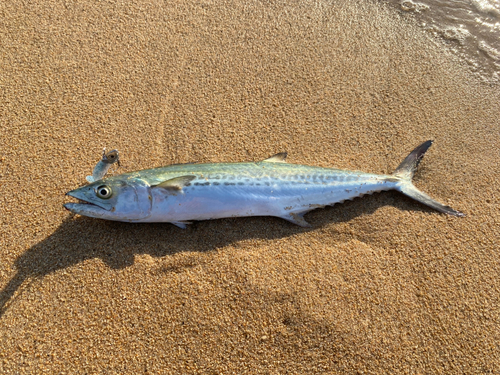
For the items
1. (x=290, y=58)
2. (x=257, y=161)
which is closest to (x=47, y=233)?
(x=257, y=161)

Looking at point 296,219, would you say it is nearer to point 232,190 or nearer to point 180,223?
point 232,190

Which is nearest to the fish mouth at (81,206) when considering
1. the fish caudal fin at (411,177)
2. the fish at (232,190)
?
the fish at (232,190)

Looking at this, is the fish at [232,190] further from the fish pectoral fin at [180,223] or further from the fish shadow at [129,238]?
the fish shadow at [129,238]

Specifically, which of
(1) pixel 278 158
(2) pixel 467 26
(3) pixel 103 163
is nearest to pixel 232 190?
(1) pixel 278 158

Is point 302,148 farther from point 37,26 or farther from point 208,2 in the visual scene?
point 37,26

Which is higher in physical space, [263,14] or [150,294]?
[263,14]

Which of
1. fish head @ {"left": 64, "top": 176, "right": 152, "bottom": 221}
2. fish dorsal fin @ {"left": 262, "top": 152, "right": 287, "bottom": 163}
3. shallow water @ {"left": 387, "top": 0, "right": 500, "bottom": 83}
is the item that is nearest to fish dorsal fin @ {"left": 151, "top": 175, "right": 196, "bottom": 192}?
fish head @ {"left": 64, "top": 176, "right": 152, "bottom": 221}

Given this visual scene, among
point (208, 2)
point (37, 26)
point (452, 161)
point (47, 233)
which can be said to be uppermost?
point (208, 2)
